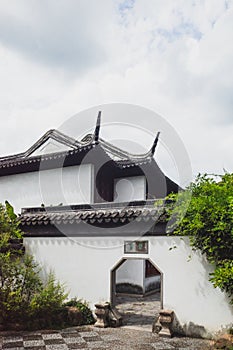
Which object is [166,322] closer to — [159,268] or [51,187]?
[159,268]

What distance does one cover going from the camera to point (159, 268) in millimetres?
7406

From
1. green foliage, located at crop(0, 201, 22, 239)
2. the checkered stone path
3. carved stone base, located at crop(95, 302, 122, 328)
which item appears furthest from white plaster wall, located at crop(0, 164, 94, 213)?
the checkered stone path

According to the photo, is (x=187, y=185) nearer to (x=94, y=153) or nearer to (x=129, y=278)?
(x=94, y=153)

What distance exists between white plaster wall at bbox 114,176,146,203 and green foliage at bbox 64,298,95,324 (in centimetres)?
525

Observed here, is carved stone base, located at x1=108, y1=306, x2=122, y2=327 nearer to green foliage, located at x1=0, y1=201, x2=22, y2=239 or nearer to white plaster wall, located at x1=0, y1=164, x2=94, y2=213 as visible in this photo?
green foliage, located at x1=0, y1=201, x2=22, y2=239

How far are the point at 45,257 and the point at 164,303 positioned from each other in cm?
317

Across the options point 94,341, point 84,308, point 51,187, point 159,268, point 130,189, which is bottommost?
point 94,341

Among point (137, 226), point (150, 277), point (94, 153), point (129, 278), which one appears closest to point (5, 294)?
point (137, 226)

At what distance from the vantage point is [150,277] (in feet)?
43.4

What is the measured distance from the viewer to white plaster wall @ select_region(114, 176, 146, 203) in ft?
41.9

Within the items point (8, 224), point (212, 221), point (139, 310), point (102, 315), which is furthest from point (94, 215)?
point (139, 310)

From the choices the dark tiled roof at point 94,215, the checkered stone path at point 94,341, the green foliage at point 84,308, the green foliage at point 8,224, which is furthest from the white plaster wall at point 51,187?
the checkered stone path at point 94,341

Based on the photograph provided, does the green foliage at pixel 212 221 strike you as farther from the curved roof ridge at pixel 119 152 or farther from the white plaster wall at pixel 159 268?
the curved roof ridge at pixel 119 152

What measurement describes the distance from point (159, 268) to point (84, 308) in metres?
1.93
